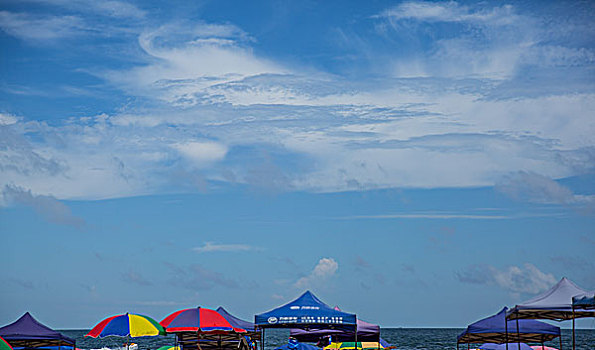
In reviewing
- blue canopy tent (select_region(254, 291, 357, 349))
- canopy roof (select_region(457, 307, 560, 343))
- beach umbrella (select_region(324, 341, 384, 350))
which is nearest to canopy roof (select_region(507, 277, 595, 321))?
canopy roof (select_region(457, 307, 560, 343))

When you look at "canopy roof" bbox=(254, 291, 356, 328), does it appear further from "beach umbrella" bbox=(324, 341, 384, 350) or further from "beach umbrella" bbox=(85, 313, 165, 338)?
"beach umbrella" bbox=(324, 341, 384, 350)

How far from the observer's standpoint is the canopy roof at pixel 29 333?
19.1 m

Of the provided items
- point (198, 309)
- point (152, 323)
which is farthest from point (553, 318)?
point (152, 323)

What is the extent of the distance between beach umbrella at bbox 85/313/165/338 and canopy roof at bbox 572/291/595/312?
37.5 feet

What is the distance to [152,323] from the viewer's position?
2280 centimetres

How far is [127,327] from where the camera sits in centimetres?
2228

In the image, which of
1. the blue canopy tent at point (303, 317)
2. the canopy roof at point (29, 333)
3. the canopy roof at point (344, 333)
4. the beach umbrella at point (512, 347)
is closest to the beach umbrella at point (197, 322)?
the blue canopy tent at point (303, 317)

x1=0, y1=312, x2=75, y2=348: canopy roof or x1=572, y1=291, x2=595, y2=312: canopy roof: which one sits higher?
x1=572, y1=291, x2=595, y2=312: canopy roof

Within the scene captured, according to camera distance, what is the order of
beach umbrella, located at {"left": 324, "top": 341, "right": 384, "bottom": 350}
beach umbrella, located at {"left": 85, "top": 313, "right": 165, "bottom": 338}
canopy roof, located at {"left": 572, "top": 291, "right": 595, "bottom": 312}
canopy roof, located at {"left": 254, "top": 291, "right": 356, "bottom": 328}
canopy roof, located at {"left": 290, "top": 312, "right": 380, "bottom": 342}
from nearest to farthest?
canopy roof, located at {"left": 572, "top": 291, "right": 595, "bottom": 312} → canopy roof, located at {"left": 254, "top": 291, "right": 356, "bottom": 328} → beach umbrella, located at {"left": 85, "top": 313, "right": 165, "bottom": 338} → canopy roof, located at {"left": 290, "top": 312, "right": 380, "bottom": 342} → beach umbrella, located at {"left": 324, "top": 341, "right": 384, "bottom": 350}

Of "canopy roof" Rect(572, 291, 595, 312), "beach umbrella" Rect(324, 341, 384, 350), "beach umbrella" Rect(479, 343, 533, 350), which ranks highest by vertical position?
"canopy roof" Rect(572, 291, 595, 312)

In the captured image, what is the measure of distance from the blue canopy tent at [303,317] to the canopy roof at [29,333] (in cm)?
506

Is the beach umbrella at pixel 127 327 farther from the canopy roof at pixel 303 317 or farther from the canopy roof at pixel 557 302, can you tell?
the canopy roof at pixel 557 302

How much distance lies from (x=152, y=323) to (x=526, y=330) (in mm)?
10731

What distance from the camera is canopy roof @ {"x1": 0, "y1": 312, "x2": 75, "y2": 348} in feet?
62.7
